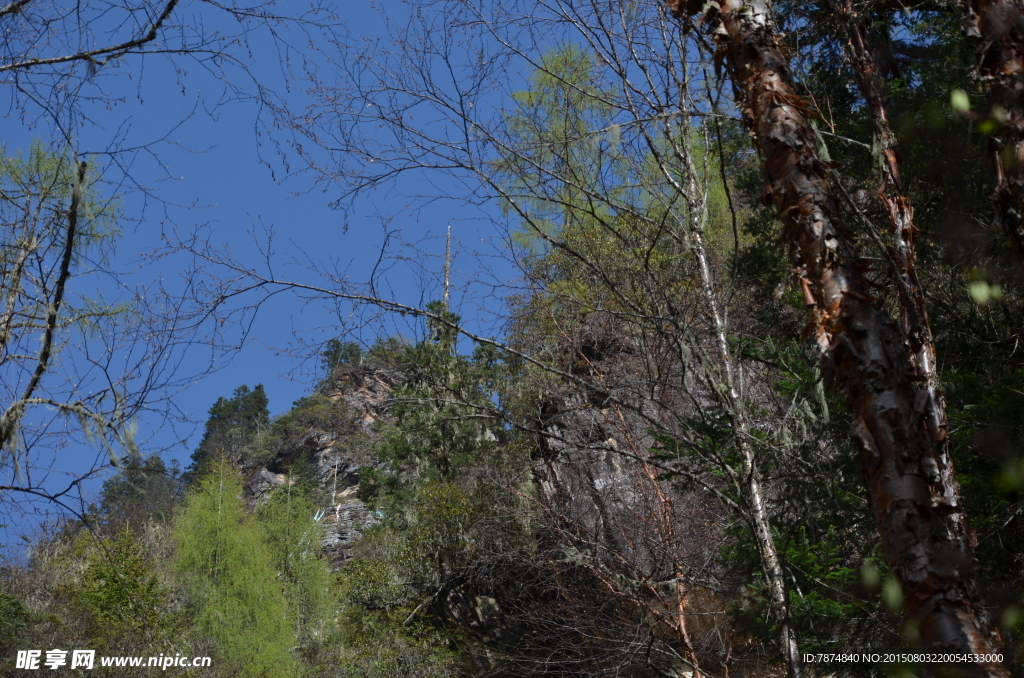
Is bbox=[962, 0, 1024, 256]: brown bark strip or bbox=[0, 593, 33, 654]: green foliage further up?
bbox=[962, 0, 1024, 256]: brown bark strip

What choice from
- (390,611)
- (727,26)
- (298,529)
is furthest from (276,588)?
(727,26)

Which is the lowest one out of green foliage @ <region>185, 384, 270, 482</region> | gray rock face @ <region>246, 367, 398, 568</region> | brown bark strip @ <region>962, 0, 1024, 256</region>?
brown bark strip @ <region>962, 0, 1024, 256</region>

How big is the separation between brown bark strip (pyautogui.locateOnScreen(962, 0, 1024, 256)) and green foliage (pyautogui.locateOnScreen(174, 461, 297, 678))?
17.7 meters

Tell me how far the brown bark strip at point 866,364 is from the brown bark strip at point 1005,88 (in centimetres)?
83

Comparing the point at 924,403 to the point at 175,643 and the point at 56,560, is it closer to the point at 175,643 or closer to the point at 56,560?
the point at 175,643

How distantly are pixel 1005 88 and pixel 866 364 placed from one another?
1.44 m

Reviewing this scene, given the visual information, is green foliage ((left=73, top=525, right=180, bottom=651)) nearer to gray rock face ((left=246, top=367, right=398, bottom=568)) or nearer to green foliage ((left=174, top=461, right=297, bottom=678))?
green foliage ((left=174, top=461, right=297, bottom=678))

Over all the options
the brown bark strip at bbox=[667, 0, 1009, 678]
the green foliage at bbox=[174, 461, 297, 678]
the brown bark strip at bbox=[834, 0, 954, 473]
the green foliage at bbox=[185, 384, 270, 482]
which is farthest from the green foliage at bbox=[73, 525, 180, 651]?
the green foliage at bbox=[185, 384, 270, 482]

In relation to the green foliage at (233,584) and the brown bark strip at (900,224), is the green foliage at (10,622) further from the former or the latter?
the brown bark strip at (900,224)

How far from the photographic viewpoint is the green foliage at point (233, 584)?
18.5 meters

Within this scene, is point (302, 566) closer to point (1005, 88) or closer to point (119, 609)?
point (119, 609)

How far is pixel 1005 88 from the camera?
2756 millimetres

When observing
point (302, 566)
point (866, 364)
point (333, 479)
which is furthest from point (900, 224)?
point (333, 479)

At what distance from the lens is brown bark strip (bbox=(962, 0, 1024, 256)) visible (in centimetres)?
269
